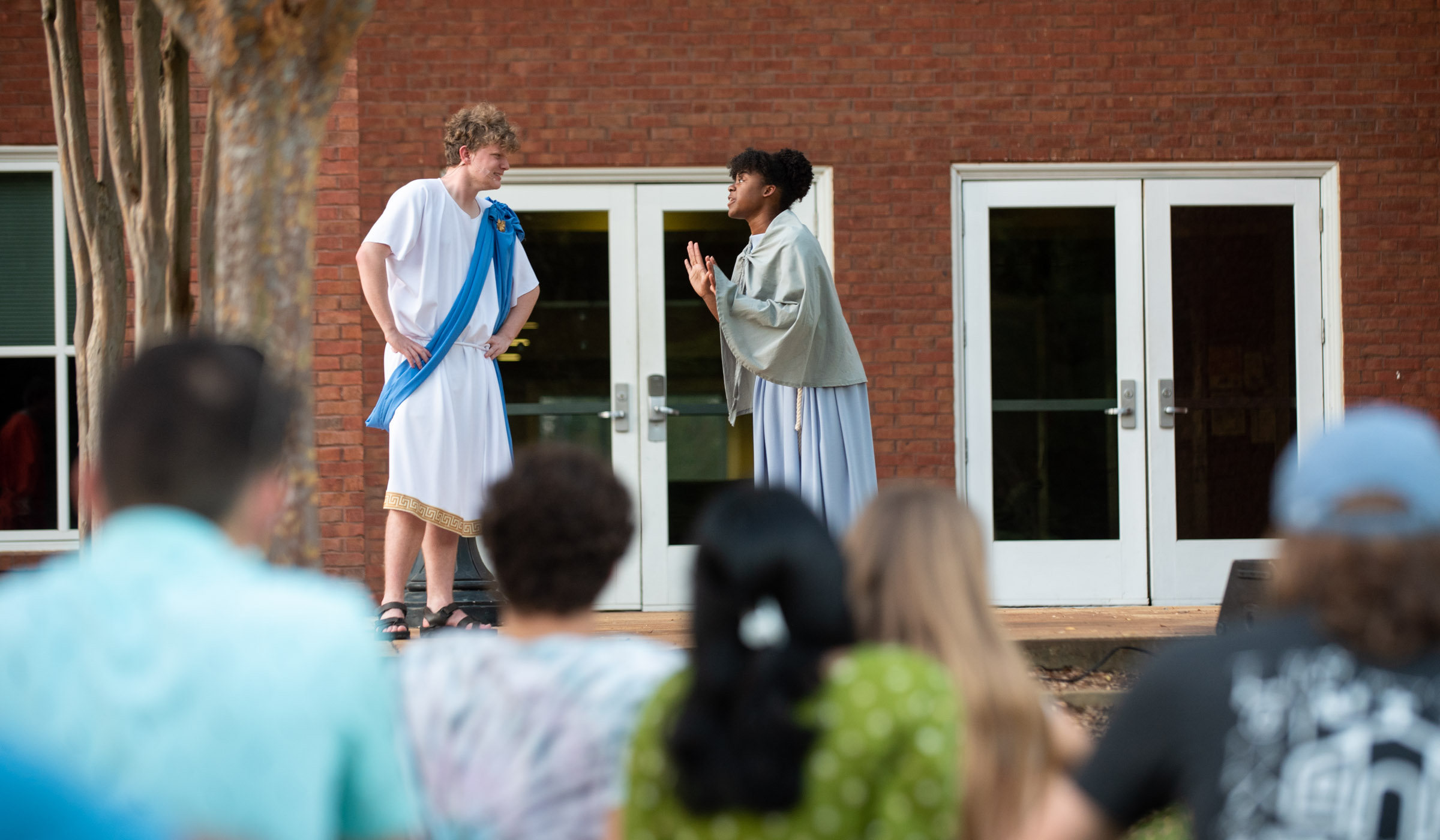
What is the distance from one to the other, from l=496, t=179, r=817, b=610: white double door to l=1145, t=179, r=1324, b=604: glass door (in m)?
1.96

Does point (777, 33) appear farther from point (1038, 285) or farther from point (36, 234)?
point (36, 234)

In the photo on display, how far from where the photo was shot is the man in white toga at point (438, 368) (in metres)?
4.84

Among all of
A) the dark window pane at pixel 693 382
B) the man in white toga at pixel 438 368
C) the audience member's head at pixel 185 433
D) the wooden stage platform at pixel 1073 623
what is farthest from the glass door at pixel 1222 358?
the audience member's head at pixel 185 433

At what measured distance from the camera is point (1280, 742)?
1.46m

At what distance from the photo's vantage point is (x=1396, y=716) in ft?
4.72

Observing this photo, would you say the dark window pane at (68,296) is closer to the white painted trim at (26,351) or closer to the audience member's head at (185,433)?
the white painted trim at (26,351)

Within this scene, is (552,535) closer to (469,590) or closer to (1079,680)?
(1079,680)

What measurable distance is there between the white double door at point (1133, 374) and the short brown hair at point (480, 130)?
2.94 metres

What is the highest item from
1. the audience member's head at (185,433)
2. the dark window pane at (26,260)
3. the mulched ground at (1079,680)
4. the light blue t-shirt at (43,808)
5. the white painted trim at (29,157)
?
the white painted trim at (29,157)

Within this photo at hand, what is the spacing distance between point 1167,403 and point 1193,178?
120cm

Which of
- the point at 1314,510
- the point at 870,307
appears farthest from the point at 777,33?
the point at 1314,510

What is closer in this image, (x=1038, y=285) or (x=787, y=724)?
(x=787, y=724)

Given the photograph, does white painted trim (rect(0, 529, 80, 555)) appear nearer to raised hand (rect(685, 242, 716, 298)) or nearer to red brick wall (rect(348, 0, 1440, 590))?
red brick wall (rect(348, 0, 1440, 590))

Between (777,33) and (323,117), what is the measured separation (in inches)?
169
